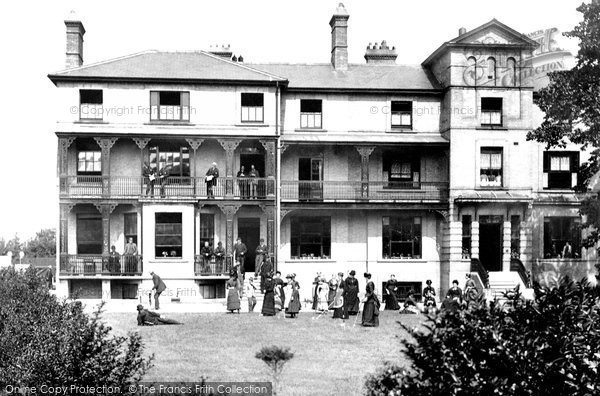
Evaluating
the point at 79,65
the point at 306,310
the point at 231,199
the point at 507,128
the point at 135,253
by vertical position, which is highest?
the point at 79,65

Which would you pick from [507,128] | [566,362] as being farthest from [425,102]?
[566,362]

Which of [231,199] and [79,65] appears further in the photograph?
[79,65]

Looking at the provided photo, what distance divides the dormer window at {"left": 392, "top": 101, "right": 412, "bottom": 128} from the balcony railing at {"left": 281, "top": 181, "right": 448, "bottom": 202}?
292 centimetres

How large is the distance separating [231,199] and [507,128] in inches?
514

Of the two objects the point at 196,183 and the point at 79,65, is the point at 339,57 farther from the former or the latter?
the point at 79,65

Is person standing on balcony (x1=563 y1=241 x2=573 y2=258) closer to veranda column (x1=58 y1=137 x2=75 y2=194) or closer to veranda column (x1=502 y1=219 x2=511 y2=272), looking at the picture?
veranda column (x1=502 y1=219 x2=511 y2=272)

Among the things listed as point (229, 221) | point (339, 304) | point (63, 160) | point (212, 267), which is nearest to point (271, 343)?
point (339, 304)

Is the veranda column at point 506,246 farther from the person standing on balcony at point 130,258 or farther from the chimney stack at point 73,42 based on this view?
the chimney stack at point 73,42

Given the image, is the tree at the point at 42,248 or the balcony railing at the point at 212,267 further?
the tree at the point at 42,248

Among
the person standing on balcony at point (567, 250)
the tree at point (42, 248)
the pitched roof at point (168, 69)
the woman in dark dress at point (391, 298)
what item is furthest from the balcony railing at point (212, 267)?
the tree at point (42, 248)

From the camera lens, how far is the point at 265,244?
107 feet

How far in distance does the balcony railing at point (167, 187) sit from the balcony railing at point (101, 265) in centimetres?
275

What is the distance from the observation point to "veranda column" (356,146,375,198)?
32969 millimetres

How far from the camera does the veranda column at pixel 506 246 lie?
106 ft
